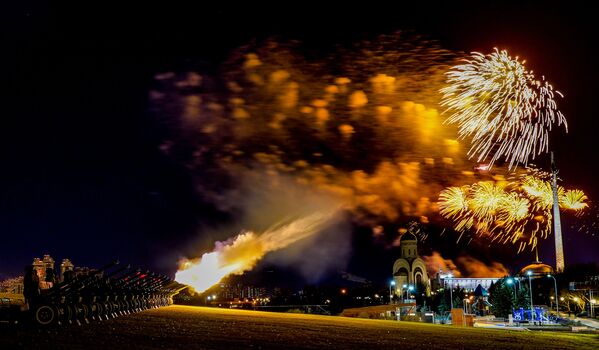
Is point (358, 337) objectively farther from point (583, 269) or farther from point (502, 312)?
point (583, 269)

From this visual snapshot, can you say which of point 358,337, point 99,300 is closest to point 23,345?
point 358,337

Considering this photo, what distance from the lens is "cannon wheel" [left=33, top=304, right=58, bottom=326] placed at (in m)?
20.6

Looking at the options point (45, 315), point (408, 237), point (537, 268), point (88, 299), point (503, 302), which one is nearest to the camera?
point (45, 315)

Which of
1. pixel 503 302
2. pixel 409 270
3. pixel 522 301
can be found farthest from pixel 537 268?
pixel 503 302

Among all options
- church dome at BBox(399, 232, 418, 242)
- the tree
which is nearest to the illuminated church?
church dome at BBox(399, 232, 418, 242)

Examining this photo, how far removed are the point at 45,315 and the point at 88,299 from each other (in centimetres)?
454

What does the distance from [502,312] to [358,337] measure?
46612mm

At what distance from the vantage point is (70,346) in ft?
46.2

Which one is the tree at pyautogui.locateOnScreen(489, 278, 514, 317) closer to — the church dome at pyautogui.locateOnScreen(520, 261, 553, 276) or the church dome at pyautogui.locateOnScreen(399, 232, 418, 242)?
the church dome at pyautogui.locateOnScreen(520, 261, 553, 276)

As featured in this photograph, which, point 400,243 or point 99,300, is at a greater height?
point 400,243

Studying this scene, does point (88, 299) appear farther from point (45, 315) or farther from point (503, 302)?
point (503, 302)

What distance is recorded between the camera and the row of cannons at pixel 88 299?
69.8ft

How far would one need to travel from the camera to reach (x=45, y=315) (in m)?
20.9

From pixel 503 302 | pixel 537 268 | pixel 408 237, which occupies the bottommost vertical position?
pixel 503 302
